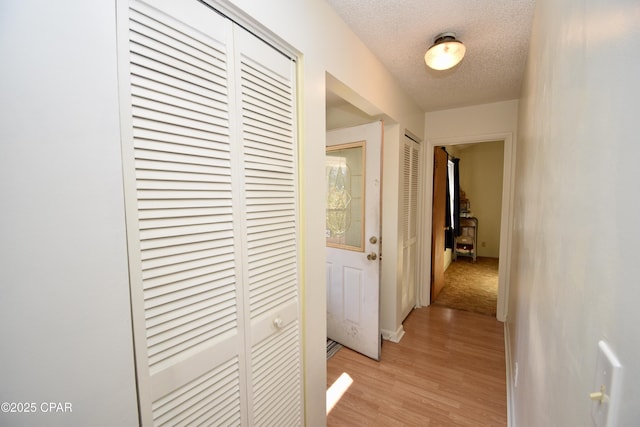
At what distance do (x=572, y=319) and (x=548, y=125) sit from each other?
2.16 feet

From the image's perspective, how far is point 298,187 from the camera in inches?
48.9

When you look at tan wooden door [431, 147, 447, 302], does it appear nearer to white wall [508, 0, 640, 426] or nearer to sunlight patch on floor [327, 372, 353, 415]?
sunlight patch on floor [327, 372, 353, 415]

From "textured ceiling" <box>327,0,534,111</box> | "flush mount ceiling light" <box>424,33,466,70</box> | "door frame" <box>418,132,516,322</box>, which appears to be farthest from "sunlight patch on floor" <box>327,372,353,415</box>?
"textured ceiling" <box>327,0,534,111</box>

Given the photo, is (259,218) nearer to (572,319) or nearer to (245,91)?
(245,91)

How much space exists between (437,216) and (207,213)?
318 centimetres

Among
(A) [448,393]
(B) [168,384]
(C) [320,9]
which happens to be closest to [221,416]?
(B) [168,384]

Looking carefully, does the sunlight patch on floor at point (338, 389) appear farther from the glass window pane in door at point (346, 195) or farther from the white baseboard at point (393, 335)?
the glass window pane in door at point (346, 195)

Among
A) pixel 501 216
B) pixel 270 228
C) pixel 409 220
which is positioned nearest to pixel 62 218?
pixel 270 228

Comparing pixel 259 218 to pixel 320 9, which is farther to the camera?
pixel 320 9

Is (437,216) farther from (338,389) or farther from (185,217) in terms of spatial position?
(185,217)

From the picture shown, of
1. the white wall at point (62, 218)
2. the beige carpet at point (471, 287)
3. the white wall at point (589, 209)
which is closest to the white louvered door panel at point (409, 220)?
the beige carpet at point (471, 287)

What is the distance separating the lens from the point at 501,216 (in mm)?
3047

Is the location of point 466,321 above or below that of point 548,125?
below

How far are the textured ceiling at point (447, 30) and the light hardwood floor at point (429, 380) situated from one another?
249cm
